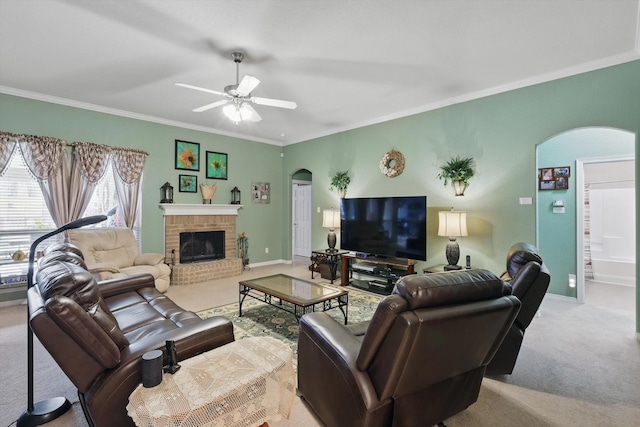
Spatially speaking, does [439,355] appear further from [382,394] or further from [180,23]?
[180,23]

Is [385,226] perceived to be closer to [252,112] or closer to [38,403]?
[252,112]

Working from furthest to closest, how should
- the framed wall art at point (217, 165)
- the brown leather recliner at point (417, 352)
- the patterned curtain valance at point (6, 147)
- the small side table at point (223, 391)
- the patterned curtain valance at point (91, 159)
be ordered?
the framed wall art at point (217, 165)
the patterned curtain valance at point (91, 159)
the patterned curtain valance at point (6, 147)
the brown leather recliner at point (417, 352)
the small side table at point (223, 391)

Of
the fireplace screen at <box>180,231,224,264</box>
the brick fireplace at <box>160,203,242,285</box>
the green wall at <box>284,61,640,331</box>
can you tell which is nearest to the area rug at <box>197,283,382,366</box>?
the green wall at <box>284,61,640,331</box>

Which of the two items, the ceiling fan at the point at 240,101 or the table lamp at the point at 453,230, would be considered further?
the table lamp at the point at 453,230

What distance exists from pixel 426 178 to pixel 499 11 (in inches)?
99.2

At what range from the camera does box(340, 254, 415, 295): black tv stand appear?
15.1 ft

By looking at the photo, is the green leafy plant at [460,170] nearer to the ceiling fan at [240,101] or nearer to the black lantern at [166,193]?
the ceiling fan at [240,101]

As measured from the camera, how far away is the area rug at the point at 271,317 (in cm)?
310

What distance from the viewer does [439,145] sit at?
4520mm

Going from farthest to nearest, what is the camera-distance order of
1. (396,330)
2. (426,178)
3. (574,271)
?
(426,178) < (574,271) < (396,330)

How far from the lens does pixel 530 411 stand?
1969 millimetres

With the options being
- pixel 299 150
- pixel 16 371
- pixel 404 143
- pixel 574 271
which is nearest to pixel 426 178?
pixel 404 143

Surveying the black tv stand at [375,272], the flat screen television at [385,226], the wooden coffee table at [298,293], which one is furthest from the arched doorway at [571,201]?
the wooden coffee table at [298,293]

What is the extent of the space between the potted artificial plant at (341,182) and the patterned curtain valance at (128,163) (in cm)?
342
